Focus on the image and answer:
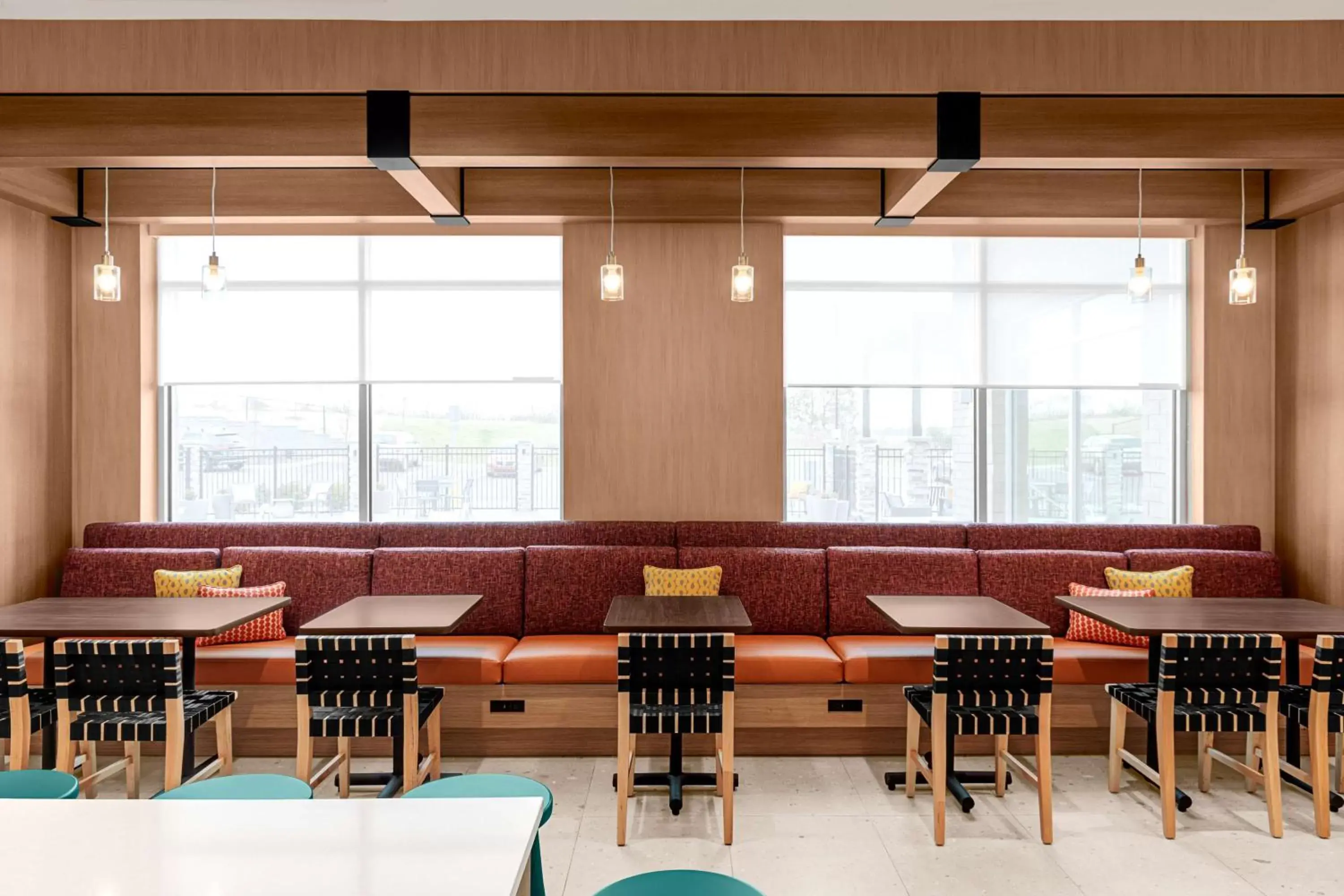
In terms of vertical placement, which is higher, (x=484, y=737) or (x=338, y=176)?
(x=338, y=176)

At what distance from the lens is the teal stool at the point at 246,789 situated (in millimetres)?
2254

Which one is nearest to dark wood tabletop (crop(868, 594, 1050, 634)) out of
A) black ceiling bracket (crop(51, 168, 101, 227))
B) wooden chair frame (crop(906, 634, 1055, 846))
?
wooden chair frame (crop(906, 634, 1055, 846))

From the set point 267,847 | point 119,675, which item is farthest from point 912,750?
point 119,675

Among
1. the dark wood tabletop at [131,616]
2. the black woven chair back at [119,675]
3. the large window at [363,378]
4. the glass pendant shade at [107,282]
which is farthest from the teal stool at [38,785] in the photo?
the large window at [363,378]

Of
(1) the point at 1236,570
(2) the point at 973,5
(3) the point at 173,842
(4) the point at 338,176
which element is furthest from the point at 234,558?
(1) the point at 1236,570

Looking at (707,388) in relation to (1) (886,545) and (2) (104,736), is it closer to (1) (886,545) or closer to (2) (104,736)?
(1) (886,545)

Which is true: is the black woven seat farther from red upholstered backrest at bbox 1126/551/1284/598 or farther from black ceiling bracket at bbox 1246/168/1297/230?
black ceiling bracket at bbox 1246/168/1297/230

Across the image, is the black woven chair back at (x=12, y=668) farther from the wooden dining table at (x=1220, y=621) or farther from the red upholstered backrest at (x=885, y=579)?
the wooden dining table at (x=1220, y=621)

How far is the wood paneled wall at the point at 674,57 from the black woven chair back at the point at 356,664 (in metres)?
2.16

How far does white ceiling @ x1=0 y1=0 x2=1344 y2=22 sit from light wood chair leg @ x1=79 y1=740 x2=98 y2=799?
2849 mm

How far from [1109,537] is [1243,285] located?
1596 mm

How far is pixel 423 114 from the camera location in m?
3.18

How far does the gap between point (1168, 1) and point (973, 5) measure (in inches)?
26.9

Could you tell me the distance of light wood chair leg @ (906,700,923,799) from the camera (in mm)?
3398
